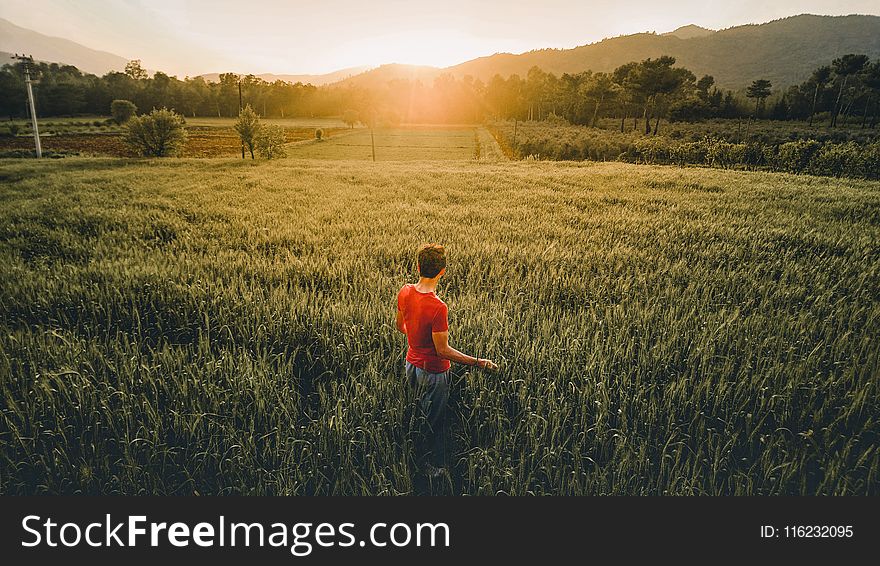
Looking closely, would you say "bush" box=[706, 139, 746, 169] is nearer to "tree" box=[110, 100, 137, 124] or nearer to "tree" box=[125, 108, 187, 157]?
"tree" box=[125, 108, 187, 157]

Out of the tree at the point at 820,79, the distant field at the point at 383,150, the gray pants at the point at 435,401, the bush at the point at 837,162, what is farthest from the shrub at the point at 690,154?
the tree at the point at 820,79

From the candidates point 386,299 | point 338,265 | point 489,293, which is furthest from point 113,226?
point 489,293

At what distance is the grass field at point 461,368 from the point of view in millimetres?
2660

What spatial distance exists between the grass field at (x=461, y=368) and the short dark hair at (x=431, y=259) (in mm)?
1322

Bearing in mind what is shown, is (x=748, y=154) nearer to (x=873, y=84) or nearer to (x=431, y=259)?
(x=431, y=259)

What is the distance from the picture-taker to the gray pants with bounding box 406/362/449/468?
2596 millimetres

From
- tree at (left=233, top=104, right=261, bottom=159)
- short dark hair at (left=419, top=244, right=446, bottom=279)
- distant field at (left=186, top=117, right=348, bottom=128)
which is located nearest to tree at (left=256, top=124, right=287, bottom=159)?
tree at (left=233, top=104, right=261, bottom=159)

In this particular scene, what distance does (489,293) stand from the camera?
18.1ft

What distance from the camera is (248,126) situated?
38.1m

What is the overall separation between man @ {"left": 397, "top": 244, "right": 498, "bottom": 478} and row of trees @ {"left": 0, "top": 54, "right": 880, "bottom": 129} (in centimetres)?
5804

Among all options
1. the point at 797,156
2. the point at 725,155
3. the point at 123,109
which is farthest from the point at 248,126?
the point at 797,156

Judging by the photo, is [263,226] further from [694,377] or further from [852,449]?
[852,449]

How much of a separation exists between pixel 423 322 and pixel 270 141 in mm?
47242

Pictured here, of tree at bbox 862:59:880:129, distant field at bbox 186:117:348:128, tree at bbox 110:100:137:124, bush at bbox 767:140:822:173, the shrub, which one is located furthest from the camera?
distant field at bbox 186:117:348:128
